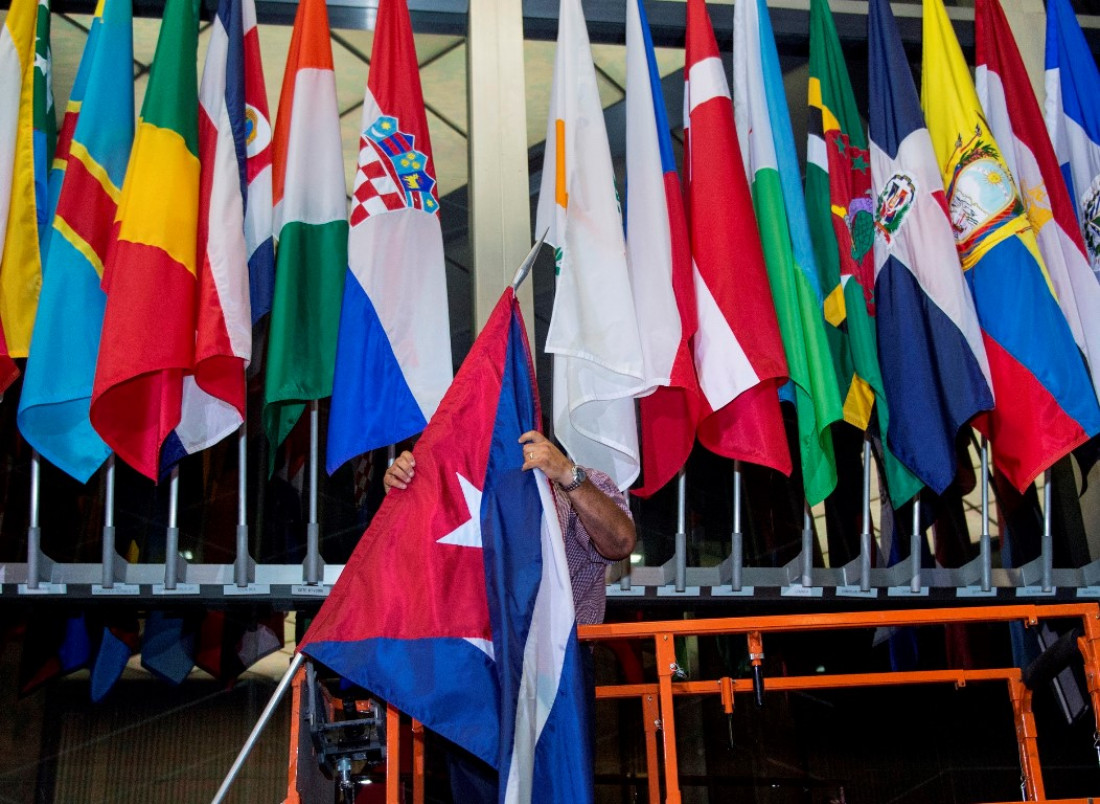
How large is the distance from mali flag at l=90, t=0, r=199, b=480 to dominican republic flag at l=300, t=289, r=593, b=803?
3.46 ft

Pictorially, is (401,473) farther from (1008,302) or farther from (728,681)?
(1008,302)

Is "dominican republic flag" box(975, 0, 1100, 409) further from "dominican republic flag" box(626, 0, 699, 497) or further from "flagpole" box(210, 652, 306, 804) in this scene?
"flagpole" box(210, 652, 306, 804)

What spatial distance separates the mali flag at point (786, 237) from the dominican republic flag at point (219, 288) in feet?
5.84

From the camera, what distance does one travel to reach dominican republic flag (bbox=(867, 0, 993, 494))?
4.19 metres

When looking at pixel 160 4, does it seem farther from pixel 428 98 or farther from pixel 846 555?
pixel 846 555

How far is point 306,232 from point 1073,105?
3026 millimetres

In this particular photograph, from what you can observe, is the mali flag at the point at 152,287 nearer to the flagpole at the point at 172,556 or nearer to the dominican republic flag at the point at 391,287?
the flagpole at the point at 172,556

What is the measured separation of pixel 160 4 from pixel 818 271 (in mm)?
2815

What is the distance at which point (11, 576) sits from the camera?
411 centimetres

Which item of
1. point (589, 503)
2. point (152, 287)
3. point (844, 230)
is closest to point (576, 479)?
point (589, 503)

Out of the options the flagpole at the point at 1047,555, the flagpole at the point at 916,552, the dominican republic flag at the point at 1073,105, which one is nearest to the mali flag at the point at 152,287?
the flagpole at the point at 916,552

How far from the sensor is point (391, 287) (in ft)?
14.0

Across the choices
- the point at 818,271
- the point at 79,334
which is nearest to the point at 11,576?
the point at 79,334

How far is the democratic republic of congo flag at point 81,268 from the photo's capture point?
392cm
